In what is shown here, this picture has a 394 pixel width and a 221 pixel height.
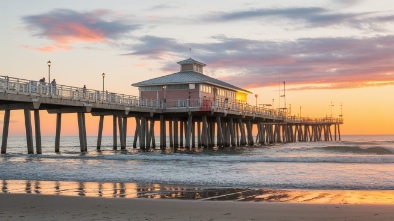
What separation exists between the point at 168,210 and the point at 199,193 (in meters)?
3.50

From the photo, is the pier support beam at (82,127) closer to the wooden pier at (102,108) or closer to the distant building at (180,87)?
the wooden pier at (102,108)

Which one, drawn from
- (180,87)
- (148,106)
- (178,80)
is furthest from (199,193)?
(178,80)

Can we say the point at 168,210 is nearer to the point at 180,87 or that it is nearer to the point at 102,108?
the point at 102,108

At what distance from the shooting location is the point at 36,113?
3256cm

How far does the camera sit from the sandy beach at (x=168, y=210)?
9750mm

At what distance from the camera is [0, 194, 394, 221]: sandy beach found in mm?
9750

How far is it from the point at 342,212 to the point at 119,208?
14.4 ft

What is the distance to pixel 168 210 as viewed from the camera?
10.7m

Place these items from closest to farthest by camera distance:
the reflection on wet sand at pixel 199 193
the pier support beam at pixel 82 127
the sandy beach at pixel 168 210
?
the sandy beach at pixel 168 210 → the reflection on wet sand at pixel 199 193 → the pier support beam at pixel 82 127

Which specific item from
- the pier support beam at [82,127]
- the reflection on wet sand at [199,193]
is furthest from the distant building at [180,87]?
the reflection on wet sand at [199,193]

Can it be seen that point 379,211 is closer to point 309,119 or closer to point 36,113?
point 36,113

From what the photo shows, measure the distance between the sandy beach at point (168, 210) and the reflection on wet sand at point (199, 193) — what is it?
1.04m

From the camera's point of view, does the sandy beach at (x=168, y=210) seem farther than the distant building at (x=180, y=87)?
No

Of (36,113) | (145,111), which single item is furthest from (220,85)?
(36,113)
